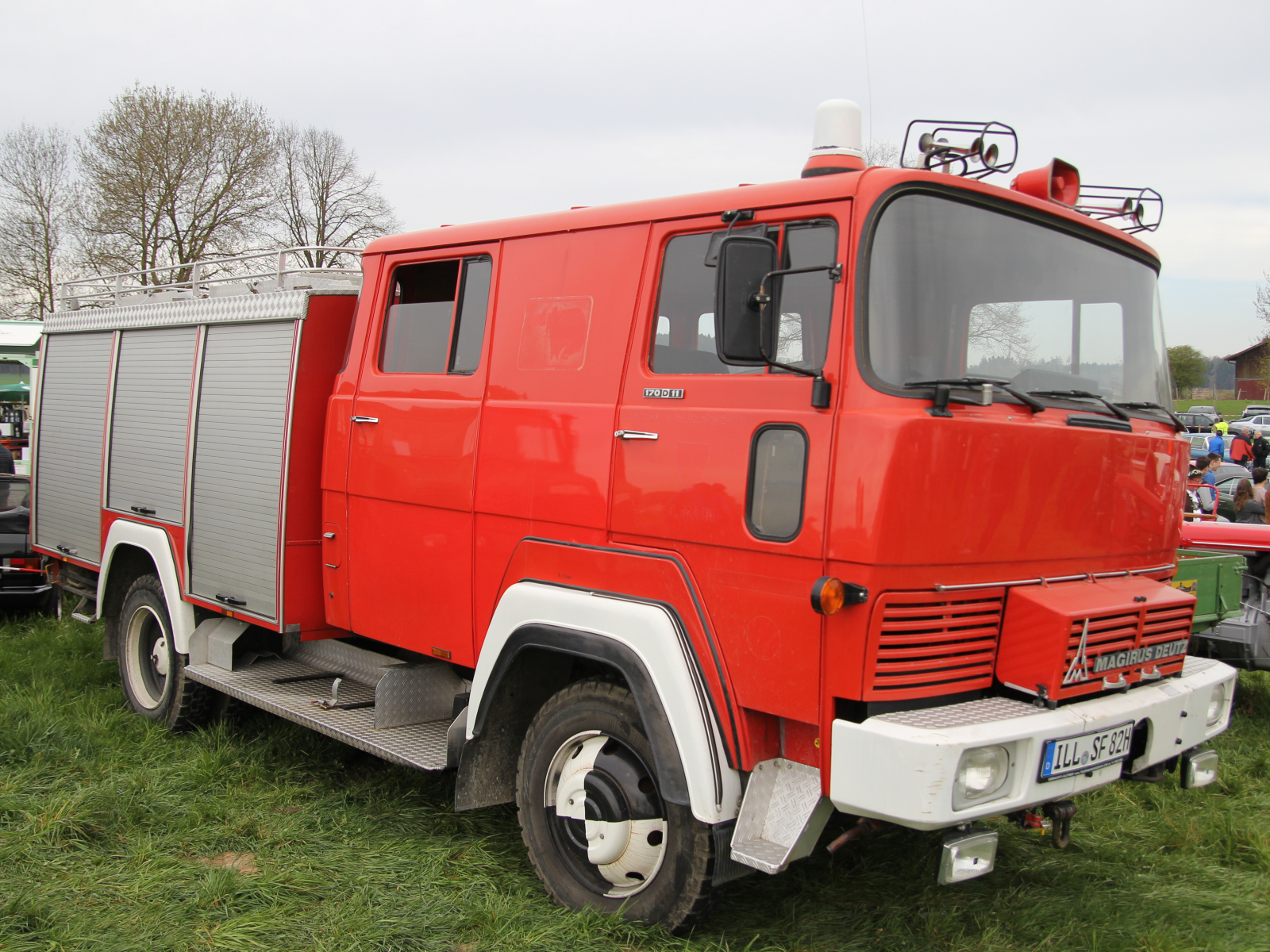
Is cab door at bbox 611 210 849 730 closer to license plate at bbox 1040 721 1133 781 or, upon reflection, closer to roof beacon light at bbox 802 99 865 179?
roof beacon light at bbox 802 99 865 179

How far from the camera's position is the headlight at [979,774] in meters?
2.93

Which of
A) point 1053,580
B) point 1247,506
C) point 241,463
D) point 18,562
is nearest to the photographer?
point 1053,580

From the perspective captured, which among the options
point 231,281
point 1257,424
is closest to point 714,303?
point 231,281

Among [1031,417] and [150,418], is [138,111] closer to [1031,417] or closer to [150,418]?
[150,418]

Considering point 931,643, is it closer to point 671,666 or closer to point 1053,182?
point 671,666

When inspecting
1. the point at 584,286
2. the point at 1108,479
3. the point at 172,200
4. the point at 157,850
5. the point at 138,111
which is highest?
the point at 138,111

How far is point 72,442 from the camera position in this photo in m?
7.09

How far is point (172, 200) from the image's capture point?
27828 millimetres

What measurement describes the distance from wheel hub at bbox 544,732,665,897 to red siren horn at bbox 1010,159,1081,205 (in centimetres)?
252

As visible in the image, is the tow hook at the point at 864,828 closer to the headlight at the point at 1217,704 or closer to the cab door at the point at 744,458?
the cab door at the point at 744,458

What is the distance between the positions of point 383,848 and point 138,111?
94.2ft

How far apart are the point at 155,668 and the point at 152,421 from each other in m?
1.57

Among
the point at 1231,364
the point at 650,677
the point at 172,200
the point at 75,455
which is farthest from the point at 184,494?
the point at 1231,364

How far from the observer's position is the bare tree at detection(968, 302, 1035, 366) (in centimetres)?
334
